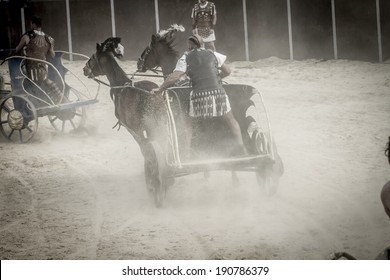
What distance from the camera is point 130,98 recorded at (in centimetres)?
604

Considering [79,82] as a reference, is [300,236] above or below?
below

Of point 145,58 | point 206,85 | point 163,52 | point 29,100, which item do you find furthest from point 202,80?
point 29,100

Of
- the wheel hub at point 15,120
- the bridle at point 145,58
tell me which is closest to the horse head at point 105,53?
the bridle at point 145,58

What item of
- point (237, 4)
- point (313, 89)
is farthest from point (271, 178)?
point (237, 4)

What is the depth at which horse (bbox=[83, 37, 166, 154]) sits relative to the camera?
573cm

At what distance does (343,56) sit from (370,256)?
11.0 ft

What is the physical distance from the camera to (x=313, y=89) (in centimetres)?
826

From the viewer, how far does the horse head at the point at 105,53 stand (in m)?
6.30

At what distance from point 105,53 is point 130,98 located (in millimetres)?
589

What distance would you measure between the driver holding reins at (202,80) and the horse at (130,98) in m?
0.39

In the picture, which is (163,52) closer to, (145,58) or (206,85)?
(145,58)

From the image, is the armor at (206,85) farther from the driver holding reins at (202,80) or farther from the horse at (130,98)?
the horse at (130,98)
